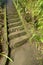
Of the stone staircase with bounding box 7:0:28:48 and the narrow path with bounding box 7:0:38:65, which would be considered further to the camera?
the stone staircase with bounding box 7:0:28:48

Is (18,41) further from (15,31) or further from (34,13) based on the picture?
(34,13)

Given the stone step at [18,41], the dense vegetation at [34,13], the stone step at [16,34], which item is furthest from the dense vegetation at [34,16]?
the stone step at [16,34]

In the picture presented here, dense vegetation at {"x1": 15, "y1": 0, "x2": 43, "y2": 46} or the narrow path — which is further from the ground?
dense vegetation at {"x1": 15, "y1": 0, "x2": 43, "y2": 46}

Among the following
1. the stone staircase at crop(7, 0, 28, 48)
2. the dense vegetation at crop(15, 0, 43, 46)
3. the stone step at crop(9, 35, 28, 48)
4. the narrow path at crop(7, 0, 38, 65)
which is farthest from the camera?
the dense vegetation at crop(15, 0, 43, 46)

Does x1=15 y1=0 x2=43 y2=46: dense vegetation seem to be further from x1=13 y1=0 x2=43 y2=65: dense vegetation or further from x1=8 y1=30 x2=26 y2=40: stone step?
x1=8 y1=30 x2=26 y2=40: stone step

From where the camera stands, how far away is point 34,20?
7168 mm

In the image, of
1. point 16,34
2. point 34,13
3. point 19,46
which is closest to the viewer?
point 19,46

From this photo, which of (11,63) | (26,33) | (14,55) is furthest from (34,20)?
(11,63)

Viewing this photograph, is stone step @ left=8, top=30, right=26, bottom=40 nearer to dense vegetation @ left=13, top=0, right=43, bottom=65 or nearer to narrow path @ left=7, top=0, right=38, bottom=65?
narrow path @ left=7, top=0, right=38, bottom=65

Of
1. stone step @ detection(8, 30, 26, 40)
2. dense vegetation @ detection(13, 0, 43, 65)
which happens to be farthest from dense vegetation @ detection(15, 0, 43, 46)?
stone step @ detection(8, 30, 26, 40)

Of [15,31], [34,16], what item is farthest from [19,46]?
[34,16]

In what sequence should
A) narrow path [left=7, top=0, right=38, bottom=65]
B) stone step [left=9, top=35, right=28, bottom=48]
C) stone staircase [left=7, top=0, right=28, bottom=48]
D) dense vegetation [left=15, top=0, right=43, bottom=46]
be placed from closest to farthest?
narrow path [left=7, top=0, right=38, bottom=65] → stone step [left=9, top=35, right=28, bottom=48] → stone staircase [left=7, top=0, right=28, bottom=48] → dense vegetation [left=15, top=0, right=43, bottom=46]

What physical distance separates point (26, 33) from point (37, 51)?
4.81ft

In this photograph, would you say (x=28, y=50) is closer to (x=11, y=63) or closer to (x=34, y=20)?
(x=11, y=63)
